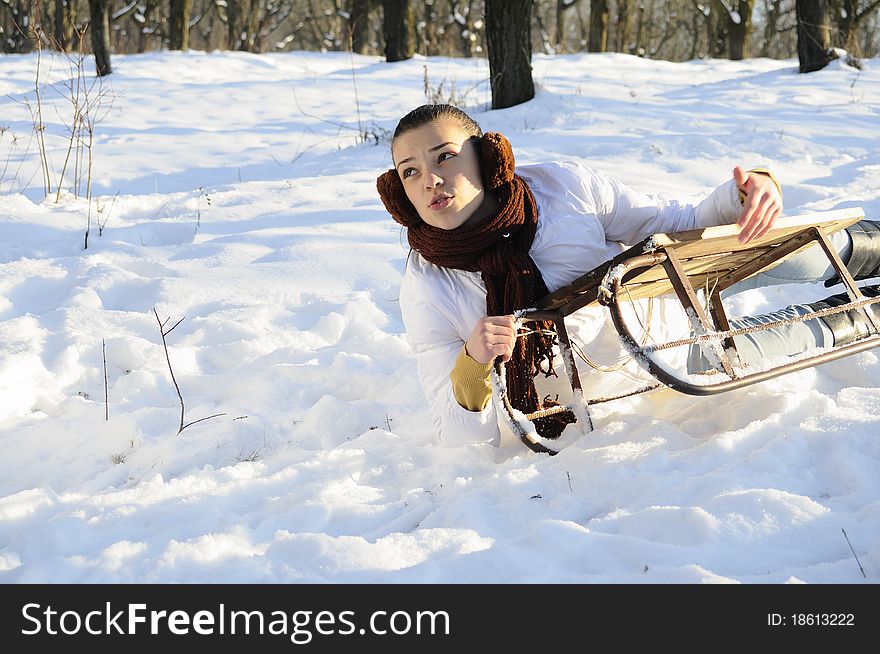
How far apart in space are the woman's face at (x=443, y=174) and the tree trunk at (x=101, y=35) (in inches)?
347

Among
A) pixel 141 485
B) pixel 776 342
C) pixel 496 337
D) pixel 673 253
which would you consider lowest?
pixel 141 485

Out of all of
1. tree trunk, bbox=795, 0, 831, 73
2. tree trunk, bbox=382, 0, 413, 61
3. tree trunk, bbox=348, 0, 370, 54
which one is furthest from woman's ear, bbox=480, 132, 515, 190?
tree trunk, bbox=348, 0, 370, 54

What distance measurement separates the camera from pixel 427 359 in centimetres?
250

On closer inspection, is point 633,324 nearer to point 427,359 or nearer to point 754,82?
point 427,359

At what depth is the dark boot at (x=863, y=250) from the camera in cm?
270

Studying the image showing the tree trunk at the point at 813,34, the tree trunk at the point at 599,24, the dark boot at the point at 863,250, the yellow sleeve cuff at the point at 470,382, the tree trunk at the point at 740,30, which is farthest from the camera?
the tree trunk at the point at 740,30

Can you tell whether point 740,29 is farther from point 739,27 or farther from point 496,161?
point 496,161

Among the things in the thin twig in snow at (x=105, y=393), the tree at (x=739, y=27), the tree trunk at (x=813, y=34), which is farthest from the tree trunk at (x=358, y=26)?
the thin twig in snow at (x=105, y=393)

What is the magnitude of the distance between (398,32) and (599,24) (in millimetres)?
5020

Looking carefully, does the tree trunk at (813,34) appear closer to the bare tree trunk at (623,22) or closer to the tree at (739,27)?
the tree at (739,27)

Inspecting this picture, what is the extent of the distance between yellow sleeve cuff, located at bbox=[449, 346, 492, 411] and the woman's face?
38cm

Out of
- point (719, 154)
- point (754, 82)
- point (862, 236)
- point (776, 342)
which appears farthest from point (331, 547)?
point (754, 82)

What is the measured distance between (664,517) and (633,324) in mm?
882

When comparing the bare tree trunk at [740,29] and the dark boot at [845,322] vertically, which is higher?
the bare tree trunk at [740,29]
